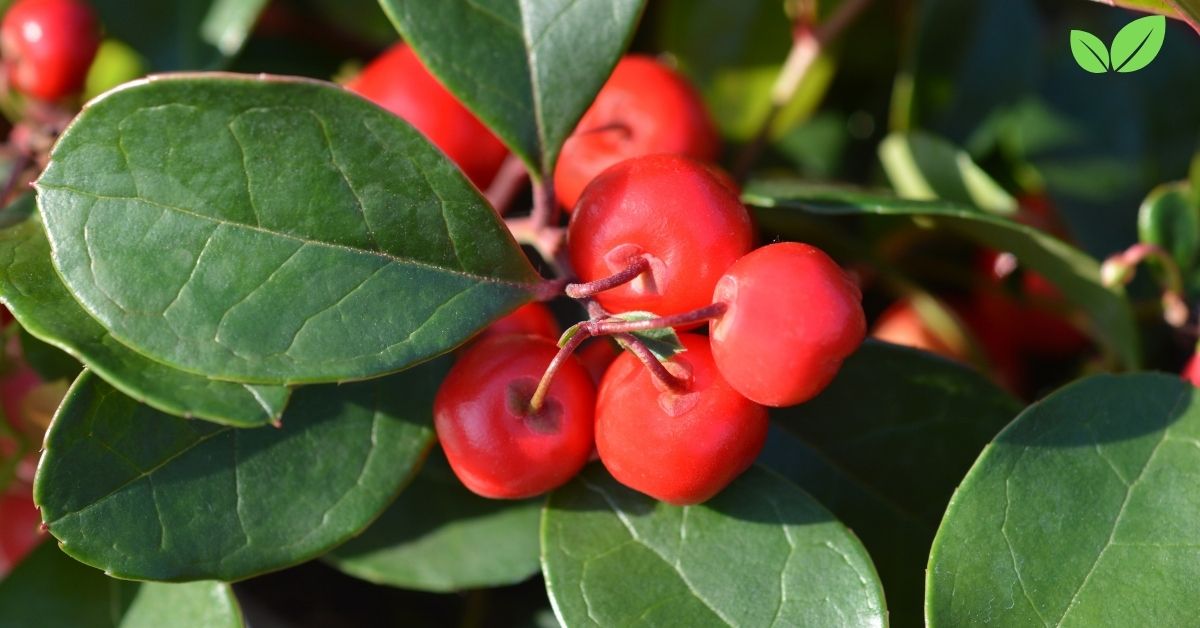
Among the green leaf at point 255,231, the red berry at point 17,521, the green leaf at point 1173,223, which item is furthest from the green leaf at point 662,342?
the red berry at point 17,521

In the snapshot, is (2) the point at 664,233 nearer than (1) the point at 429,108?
Yes

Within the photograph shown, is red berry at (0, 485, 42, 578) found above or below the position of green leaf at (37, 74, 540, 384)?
below

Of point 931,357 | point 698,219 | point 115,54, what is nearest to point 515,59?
point 698,219

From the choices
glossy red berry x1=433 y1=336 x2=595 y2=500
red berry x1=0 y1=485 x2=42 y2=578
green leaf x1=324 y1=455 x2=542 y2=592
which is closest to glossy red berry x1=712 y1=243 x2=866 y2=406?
glossy red berry x1=433 y1=336 x2=595 y2=500

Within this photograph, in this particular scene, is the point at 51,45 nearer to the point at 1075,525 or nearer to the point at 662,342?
the point at 662,342

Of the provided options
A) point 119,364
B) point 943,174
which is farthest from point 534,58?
point 943,174

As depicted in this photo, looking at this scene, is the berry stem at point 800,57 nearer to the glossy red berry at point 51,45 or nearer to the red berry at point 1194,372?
the red berry at point 1194,372

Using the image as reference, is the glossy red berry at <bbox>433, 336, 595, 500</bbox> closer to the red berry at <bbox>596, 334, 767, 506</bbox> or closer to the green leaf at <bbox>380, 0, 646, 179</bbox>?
the red berry at <bbox>596, 334, 767, 506</bbox>

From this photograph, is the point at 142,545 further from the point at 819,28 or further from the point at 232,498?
the point at 819,28
